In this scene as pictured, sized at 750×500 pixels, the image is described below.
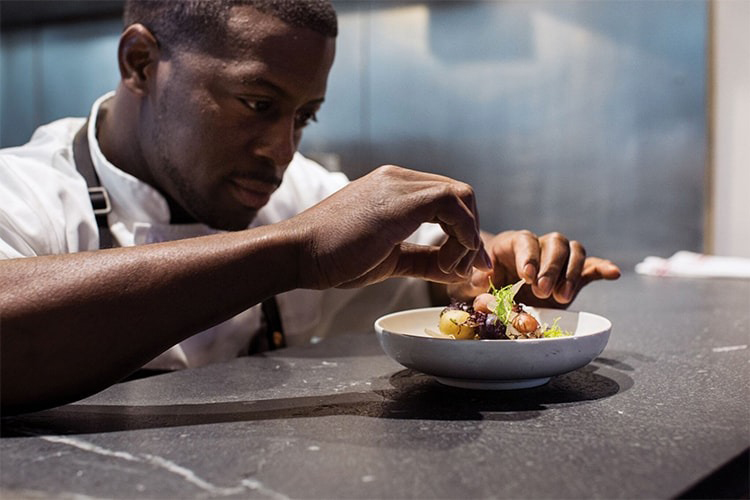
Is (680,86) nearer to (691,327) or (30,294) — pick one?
(691,327)

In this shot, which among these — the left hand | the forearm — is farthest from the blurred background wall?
the forearm

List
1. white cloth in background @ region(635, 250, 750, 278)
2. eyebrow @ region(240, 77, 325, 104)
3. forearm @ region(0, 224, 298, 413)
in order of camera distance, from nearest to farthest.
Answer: forearm @ region(0, 224, 298, 413), eyebrow @ region(240, 77, 325, 104), white cloth in background @ region(635, 250, 750, 278)

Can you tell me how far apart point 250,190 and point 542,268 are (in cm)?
56

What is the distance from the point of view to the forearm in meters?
0.78

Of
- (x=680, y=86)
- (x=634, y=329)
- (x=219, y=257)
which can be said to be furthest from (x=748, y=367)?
(x=680, y=86)

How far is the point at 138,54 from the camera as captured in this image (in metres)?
1.38

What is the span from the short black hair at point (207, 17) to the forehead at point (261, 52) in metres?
0.01

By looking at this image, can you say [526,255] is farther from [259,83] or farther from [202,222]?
[202,222]

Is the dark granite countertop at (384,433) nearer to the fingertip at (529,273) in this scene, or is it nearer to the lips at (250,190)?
the fingertip at (529,273)

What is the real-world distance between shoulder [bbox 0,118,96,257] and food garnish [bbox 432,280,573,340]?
59cm

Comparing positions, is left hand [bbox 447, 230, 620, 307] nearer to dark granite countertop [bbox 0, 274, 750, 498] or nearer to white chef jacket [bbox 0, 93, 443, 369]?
dark granite countertop [bbox 0, 274, 750, 498]

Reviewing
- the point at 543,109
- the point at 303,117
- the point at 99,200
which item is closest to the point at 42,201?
the point at 99,200

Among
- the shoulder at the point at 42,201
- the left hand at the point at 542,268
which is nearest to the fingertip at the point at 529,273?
the left hand at the point at 542,268

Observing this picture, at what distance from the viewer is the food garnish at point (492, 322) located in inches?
35.9
